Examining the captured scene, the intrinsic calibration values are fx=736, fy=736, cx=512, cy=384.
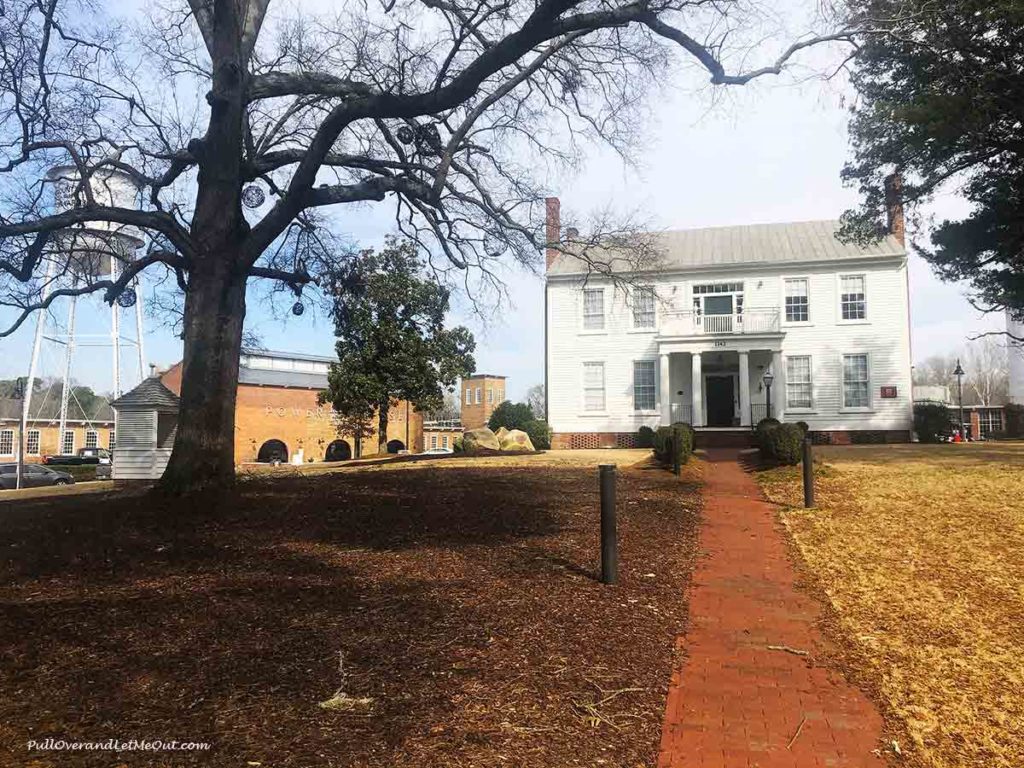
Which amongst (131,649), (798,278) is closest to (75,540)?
(131,649)

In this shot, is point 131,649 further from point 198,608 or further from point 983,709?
point 983,709

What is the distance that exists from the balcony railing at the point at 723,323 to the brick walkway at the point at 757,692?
864 inches

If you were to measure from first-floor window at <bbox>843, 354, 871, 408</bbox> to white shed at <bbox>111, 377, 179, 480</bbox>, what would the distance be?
23.4 metres

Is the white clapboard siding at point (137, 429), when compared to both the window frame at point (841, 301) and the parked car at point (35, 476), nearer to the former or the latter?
the parked car at point (35, 476)

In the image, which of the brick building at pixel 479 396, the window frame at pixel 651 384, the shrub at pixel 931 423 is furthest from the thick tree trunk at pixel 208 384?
the brick building at pixel 479 396

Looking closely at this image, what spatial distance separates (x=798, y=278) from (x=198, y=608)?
28063 mm

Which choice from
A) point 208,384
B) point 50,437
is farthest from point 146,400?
point 50,437

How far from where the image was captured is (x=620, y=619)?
515cm

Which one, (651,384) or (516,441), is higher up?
(651,384)

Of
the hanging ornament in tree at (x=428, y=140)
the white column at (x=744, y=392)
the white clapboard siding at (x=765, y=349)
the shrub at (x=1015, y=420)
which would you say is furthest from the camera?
the shrub at (x=1015, y=420)

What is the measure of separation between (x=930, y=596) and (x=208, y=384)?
26.9 ft

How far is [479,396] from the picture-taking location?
7162 centimetres

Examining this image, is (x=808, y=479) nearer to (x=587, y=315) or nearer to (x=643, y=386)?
(x=643, y=386)

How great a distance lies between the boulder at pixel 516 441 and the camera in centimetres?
2633
